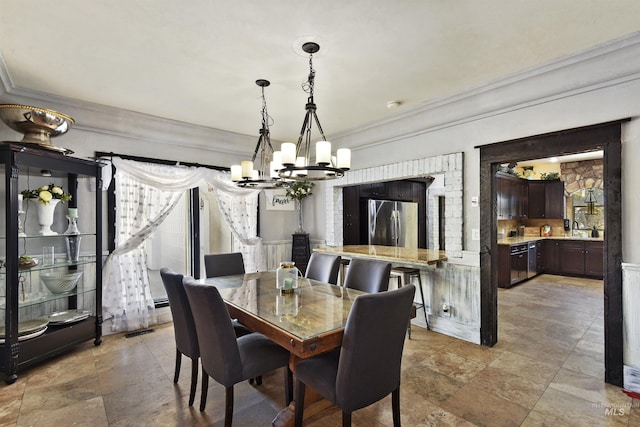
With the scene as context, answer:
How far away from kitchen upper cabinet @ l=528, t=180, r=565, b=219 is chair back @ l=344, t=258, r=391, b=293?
6.22 m

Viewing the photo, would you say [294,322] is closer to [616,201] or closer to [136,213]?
[616,201]

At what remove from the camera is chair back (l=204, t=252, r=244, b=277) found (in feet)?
11.5

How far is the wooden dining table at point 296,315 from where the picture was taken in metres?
1.71

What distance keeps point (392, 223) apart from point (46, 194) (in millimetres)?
4825

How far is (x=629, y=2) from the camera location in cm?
188

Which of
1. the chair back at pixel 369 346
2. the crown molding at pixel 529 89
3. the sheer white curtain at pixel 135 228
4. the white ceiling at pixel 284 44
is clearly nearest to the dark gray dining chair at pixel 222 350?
→ the chair back at pixel 369 346

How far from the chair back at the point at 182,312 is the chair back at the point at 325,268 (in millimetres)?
1412

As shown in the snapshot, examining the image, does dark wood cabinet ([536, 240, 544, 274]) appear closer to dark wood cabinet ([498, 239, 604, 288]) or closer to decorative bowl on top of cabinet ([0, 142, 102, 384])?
dark wood cabinet ([498, 239, 604, 288])

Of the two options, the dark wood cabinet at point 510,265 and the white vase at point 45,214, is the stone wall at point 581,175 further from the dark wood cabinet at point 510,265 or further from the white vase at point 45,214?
the white vase at point 45,214

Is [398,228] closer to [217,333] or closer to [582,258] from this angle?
[582,258]

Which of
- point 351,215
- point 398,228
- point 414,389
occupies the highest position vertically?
point 351,215

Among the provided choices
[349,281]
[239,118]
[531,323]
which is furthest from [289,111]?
[531,323]

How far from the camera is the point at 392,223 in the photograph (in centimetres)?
580

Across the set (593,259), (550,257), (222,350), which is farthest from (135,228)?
(593,259)
